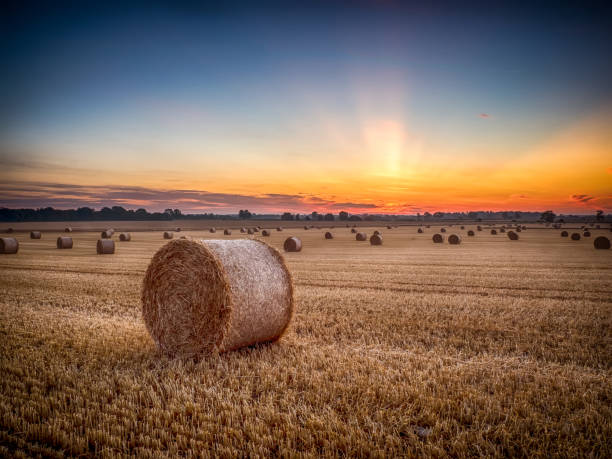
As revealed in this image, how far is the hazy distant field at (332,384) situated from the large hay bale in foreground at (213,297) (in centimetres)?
37

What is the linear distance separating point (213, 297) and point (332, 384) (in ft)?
8.51

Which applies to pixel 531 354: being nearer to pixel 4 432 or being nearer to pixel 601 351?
pixel 601 351

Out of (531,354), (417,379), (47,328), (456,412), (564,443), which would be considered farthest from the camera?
(47,328)

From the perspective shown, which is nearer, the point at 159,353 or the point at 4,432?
the point at 4,432

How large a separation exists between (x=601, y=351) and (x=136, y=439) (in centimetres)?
719

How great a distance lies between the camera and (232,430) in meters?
4.35

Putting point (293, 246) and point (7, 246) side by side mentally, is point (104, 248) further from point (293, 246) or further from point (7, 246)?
point (293, 246)

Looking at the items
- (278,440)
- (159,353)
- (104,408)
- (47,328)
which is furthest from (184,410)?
(47,328)

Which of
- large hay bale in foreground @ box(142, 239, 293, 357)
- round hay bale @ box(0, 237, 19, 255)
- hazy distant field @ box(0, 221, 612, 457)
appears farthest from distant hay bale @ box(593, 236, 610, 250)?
round hay bale @ box(0, 237, 19, 255)

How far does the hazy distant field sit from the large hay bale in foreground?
1.21 ft

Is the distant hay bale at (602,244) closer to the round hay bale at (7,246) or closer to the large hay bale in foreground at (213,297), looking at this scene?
the large hay bale in foreground at (213,297)

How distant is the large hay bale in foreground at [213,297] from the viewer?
22.8 ft

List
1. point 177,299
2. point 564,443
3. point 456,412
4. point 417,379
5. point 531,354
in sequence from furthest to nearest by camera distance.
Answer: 1. point 177,299
2. point 531,354
3. point 417,379
4. point 456,412
5. point 564,443

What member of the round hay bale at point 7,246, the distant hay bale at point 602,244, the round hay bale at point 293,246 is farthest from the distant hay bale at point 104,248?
the distant hay bale at point 602,244
